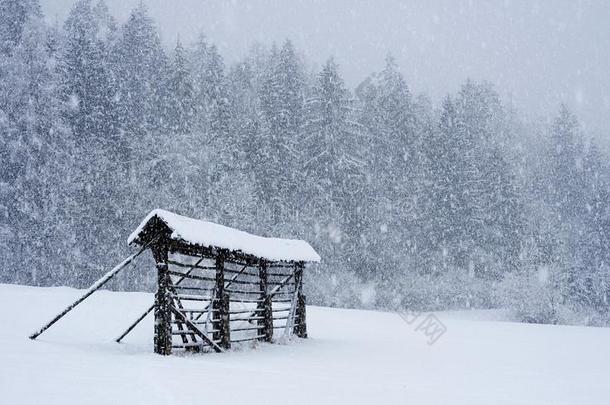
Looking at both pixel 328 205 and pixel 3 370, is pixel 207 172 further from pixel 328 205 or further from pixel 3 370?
pixel 3 370

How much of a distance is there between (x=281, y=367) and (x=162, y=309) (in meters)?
2.62

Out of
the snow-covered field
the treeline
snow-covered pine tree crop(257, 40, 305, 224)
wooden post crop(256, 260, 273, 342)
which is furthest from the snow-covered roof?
snow-covered pine tree crop(257, 40, 305, 224)

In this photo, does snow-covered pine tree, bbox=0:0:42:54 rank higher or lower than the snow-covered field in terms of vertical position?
higher

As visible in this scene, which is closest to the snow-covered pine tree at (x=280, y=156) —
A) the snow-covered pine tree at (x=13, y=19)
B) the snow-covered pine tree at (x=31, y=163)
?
the snow-covered pine tree at (x=31, y=163)

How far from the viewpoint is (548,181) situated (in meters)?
60.0

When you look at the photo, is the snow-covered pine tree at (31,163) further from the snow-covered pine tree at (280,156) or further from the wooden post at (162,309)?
the wooden post at (162,309)

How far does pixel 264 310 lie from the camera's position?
14.3m

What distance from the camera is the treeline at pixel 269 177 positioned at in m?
27.3

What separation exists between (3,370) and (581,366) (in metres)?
12.4

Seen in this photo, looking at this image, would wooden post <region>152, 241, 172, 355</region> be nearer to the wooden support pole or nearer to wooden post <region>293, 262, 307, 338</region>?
the wooden support pole

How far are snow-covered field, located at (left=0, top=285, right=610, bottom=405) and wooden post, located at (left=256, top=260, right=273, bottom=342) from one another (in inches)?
30.2

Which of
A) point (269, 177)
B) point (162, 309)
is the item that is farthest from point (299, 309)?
point (269, 177)

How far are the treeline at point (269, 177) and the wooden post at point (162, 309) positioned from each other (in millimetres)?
18954

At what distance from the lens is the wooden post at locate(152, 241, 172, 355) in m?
9.85
